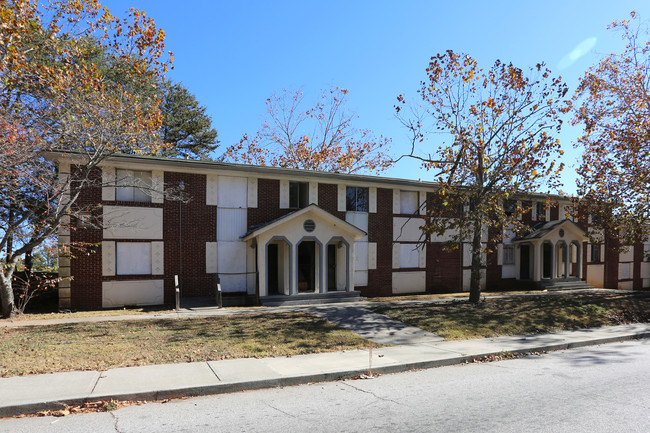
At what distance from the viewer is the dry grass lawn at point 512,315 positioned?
1194 centimetres

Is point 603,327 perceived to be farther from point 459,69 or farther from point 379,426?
point 379,426

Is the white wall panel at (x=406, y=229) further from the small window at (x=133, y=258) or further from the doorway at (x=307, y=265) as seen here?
the small window at (x=133, y=258)

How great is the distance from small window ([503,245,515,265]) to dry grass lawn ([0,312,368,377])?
55.1 ft

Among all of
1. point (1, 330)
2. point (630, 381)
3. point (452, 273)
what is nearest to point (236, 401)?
point (630, 381)

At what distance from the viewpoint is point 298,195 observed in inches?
762

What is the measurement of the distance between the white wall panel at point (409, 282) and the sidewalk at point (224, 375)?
1106 centimetres

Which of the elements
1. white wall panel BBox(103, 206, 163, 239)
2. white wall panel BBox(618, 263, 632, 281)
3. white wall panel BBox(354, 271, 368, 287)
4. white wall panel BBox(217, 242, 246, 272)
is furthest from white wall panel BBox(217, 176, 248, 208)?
white wall panel BBox(618, 263, 632, 281)

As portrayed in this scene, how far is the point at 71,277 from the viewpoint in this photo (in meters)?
14.8

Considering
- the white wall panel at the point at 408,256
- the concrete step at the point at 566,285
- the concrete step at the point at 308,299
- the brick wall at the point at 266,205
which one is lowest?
the concrete step at the point at 566,285

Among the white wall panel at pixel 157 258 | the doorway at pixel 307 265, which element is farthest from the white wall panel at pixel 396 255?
the white wall panel at pixel 157 258

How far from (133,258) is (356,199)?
10.0m

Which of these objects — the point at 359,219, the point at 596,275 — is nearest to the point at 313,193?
the point at 359,219

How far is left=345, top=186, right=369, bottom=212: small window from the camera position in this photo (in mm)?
20422

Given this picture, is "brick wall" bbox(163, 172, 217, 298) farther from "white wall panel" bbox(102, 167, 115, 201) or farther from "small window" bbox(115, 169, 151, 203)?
"white wall panel" bbox(102, 167, 115, 201)
